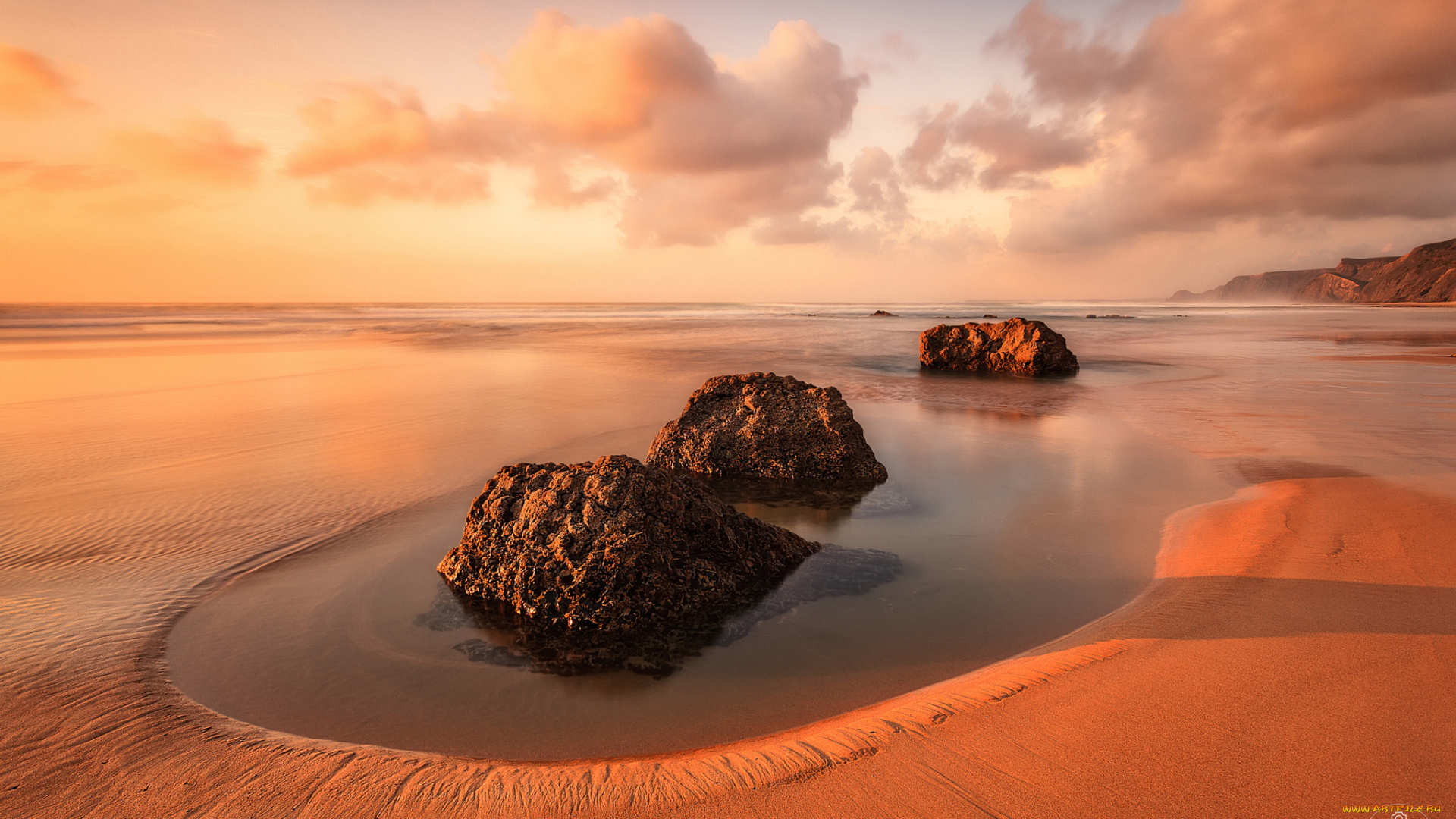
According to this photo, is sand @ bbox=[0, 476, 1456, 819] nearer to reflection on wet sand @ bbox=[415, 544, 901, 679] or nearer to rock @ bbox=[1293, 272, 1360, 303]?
reflection on wet sand @ bbox=[415, 544, 901, 679]

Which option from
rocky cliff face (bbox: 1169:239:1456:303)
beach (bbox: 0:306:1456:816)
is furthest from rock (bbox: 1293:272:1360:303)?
beach (bbox: 0:306:1456:816)

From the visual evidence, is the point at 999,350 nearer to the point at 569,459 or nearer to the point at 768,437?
the point at 768,437

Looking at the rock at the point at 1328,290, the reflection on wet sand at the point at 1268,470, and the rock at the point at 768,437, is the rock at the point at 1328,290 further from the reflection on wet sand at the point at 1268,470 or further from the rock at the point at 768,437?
the rock at the point at 768,437

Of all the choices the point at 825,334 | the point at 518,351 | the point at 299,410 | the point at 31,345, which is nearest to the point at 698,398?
the point at 299,410

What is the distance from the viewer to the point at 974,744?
8.22 feet

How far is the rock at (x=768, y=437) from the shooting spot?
6.65 meters

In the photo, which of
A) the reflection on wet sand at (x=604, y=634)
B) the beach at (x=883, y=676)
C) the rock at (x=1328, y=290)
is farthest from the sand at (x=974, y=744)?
the rock at (x=1328, y=290)

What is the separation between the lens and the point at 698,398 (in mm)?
7219

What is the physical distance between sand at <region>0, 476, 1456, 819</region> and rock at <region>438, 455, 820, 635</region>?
1.21 m

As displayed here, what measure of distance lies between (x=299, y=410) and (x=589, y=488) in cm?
917

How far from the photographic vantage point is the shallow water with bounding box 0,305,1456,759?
306 centimetres

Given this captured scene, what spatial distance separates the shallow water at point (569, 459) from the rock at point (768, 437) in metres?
0.67

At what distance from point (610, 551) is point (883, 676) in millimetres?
1742

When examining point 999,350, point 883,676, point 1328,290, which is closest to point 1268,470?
point 883,676
